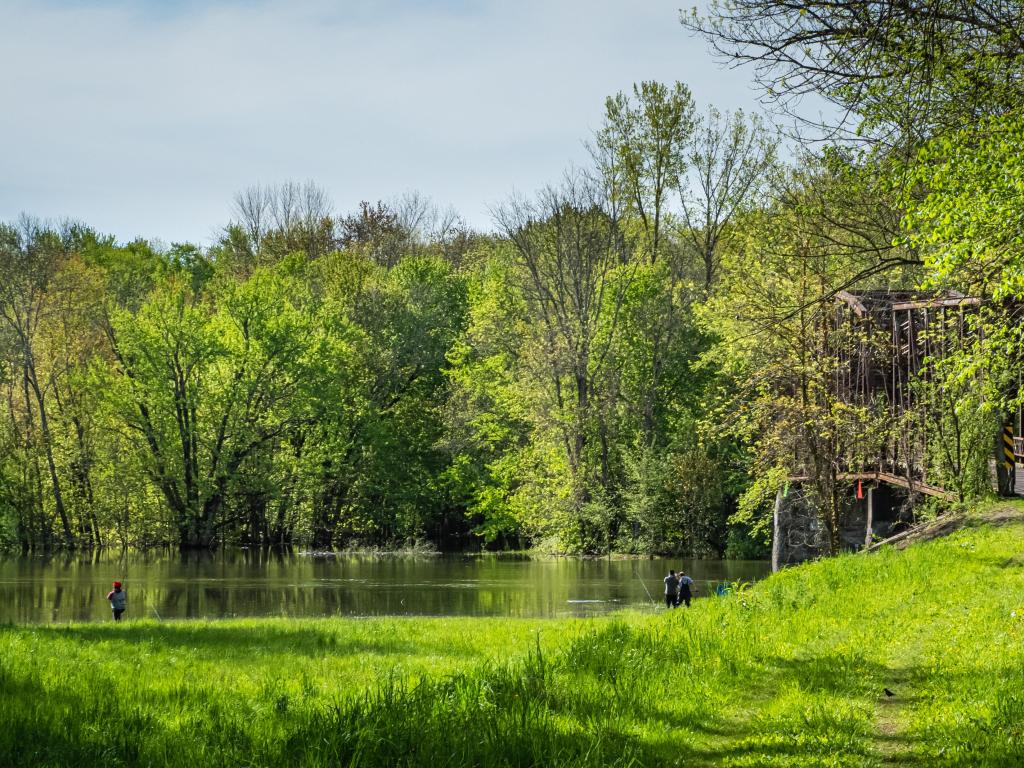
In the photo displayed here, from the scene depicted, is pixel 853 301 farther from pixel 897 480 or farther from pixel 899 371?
pixel 897 480

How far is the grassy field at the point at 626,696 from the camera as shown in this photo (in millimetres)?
6922

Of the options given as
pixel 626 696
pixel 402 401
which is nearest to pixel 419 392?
pixel 402 401

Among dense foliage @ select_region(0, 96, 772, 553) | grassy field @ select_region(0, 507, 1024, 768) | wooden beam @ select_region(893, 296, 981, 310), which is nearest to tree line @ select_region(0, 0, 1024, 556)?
dense foliage @ select_region(0, 96, 772, 553)

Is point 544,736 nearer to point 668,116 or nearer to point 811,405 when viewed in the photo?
point 811,405

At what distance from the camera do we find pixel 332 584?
3706 centimetres

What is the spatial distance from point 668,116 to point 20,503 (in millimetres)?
36304

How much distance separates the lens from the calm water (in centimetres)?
2969

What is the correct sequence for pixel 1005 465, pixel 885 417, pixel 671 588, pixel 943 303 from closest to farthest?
pixel 943 303 → pixel 1005 465 → pixel 671 588 → pixel 885 417

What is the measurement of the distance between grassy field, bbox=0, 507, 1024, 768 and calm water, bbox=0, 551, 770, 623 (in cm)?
1346

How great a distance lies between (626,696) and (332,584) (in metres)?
29.6

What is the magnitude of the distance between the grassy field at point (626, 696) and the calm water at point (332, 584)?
44.2ft

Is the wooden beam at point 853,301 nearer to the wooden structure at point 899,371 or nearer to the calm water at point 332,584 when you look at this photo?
the wooden structure at point 899,371

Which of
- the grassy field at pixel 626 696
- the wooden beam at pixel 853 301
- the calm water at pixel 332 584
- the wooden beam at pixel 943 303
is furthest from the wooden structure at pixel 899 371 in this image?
the grassy field at pixel 626 696

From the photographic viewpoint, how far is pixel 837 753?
704 cm
